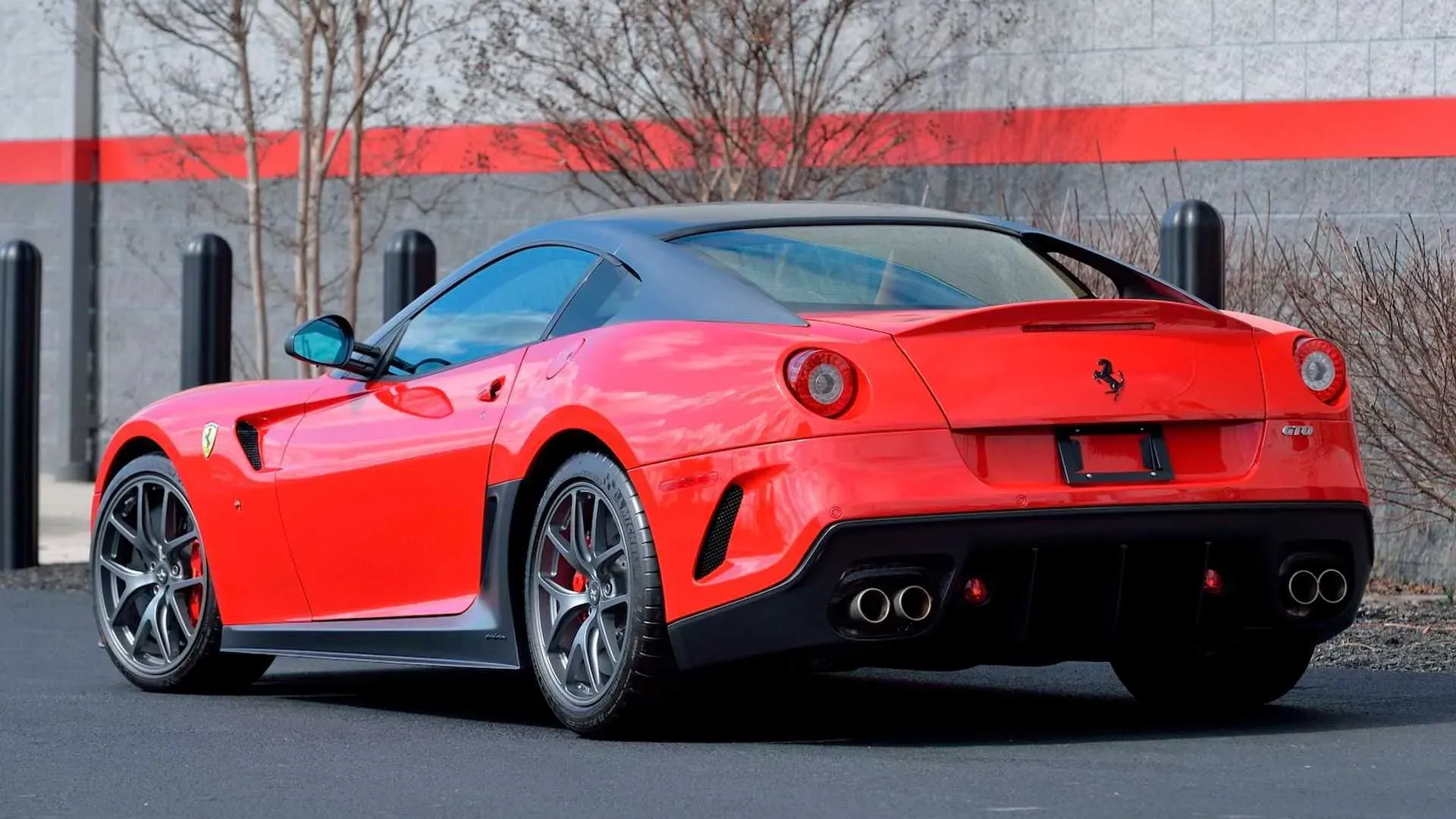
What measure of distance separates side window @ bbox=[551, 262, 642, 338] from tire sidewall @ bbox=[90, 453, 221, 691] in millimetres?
1689

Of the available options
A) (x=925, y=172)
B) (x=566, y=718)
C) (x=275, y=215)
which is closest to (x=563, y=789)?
(x=566, y=718)

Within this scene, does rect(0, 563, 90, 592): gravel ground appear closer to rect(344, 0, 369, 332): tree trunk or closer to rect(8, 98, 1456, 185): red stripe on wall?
rect(344, 0, 369, 332): tree trunk

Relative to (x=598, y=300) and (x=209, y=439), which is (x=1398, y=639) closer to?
(x=598, y=300)

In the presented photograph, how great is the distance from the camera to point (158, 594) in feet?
23.9

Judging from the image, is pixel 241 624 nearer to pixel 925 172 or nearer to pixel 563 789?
pixel 563 789

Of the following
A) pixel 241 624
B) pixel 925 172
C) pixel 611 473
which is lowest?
pixel 241 624

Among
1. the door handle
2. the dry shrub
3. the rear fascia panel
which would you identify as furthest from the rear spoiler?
the dry shrub

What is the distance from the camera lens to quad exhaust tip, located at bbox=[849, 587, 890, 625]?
205 inches

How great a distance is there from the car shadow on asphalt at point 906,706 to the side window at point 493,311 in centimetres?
98

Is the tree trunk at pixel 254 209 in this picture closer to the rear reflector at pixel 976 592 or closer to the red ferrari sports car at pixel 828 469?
the red ferrari sports car at pixel 828 469

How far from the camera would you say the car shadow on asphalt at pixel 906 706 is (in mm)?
5824

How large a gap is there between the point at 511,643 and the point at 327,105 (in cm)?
953

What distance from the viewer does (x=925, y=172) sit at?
573 inches

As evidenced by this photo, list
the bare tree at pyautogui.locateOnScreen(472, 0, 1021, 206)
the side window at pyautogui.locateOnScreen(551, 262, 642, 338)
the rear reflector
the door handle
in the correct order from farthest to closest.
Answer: the bare tree at pyautogui.locateOnScreen(472, 0, 1021, 206), the door handle, the side window at pyautogui.locateOnScreen(551, 262, 642, 338), the rear reflector
